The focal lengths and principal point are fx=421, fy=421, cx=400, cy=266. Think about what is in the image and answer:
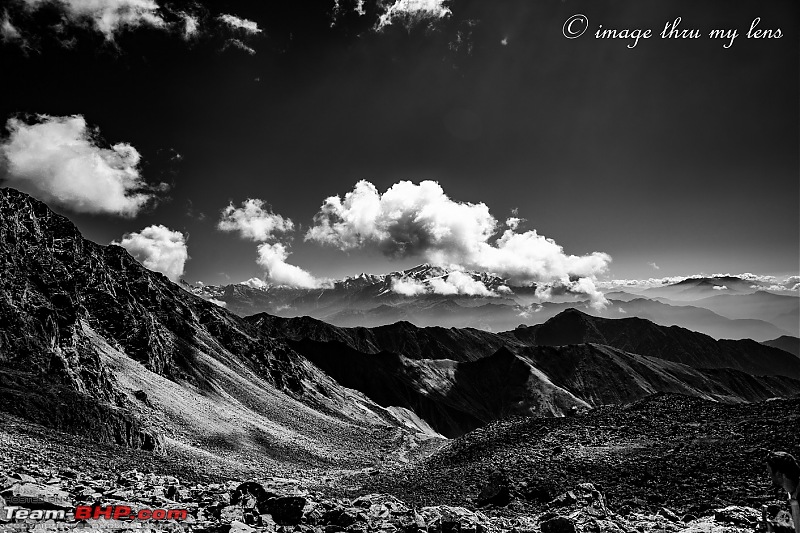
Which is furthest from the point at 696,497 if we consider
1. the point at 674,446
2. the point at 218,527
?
the point at 218,527

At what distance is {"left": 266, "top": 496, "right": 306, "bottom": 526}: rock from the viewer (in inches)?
620

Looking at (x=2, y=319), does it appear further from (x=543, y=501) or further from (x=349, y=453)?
(x=543, y=501)

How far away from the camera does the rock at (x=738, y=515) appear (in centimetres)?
1570

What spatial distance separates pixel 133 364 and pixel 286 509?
82.4 metres

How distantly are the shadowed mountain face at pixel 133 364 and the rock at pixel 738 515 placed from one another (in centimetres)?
5260

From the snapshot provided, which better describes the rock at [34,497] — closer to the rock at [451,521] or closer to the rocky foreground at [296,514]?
the rocky foreground at [296,514]

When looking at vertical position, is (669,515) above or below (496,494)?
above

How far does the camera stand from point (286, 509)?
1619 cm

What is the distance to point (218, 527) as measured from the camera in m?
13.3

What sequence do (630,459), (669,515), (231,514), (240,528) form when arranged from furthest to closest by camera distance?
(630,459)
(669,515)
(231,514)
(240,528)

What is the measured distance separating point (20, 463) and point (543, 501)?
Answer: 28423mm

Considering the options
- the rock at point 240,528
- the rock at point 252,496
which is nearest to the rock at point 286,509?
the rock at point 252,496

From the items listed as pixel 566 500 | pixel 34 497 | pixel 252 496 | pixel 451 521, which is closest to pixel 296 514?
pixel 252 496

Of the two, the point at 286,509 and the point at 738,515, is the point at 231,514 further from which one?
the point at 738,515
